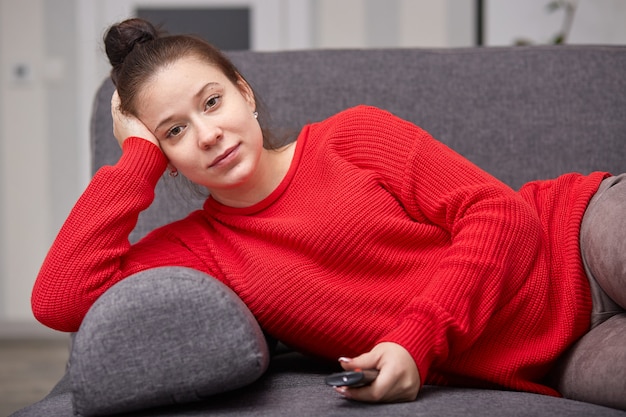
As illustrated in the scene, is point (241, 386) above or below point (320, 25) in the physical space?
below

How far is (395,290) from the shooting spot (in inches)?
53.1

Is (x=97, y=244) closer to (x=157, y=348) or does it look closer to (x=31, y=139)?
(x=157, y=348)

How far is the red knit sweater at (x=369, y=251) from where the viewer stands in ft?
4.22

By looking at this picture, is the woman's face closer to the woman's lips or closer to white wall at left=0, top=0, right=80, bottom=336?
the woman's lips

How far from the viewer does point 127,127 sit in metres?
1.43

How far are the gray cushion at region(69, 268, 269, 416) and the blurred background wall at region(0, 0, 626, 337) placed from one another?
10.2 ft

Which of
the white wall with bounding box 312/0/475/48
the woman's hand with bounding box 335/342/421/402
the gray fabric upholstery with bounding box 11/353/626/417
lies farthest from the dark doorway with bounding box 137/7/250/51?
the woman's hand with bounding box 335/342/421/402

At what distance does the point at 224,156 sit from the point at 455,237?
0.41 m

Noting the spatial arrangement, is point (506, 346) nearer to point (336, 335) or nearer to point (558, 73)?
point (336, 335)

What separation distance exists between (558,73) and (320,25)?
2438mm

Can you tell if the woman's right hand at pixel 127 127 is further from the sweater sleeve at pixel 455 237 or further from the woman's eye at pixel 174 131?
the sweater sleeve at pixel 455 237

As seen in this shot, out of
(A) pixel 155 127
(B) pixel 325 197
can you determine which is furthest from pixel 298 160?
(A) pixel 155 127

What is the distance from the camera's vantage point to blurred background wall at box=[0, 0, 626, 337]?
3.99m

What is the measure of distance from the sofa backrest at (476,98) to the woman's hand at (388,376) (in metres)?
0.72
